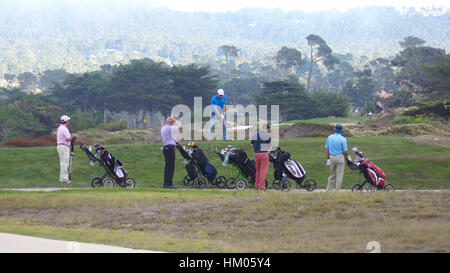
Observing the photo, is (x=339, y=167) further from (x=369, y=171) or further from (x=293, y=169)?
(x=293, y=169)

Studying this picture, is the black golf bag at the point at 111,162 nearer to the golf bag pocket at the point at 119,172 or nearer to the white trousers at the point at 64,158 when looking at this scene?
the golf bag pocket at the point at 119,172

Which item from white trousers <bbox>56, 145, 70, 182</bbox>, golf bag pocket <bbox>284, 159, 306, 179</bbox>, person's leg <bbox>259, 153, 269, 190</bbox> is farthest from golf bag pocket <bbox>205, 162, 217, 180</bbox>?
white trousers <bbox>56, 145, 70, 182</bbox>

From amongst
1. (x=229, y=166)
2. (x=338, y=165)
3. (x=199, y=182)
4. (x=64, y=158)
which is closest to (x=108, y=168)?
(x=64, y=158)

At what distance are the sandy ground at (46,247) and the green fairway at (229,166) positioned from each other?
913 cm

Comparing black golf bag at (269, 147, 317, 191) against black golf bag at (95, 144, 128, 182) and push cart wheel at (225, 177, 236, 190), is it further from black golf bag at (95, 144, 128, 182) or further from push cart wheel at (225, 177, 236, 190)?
black golf bag at (95, 144, 128, 182)

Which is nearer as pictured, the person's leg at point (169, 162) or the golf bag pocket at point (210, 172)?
the person's leg at point (169, 162)

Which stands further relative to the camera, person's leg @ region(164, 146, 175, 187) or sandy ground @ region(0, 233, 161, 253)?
person's leg @ region(164, 146, 175, 187)

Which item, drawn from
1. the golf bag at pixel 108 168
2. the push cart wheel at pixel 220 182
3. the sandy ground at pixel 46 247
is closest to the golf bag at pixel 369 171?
the push cart wheel at pixel 220 182

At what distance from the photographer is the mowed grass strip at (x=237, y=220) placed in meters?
9.65

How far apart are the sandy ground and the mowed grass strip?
0.46 meters

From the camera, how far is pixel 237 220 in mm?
11922

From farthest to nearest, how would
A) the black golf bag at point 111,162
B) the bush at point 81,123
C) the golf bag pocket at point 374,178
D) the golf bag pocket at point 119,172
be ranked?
the bush at point 81,123, the golf bag pocket at point 119,172, the black golf bag at point 111,162, the golf bag pocket at point 374,178

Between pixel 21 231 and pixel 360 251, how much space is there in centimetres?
542

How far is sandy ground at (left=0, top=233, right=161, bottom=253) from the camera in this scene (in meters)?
8.73
